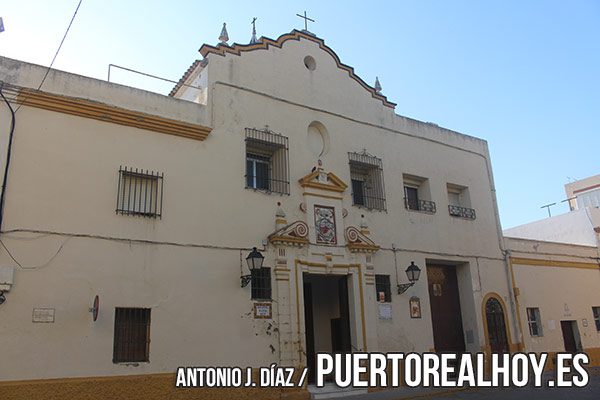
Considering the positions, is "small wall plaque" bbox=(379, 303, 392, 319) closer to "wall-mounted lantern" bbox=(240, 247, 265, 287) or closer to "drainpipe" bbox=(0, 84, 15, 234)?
"wall-mounted lantern" bbox=(240, 247, 265, 287)

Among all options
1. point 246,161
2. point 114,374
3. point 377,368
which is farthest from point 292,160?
point 114,374

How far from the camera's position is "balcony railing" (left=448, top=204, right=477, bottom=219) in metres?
16.0

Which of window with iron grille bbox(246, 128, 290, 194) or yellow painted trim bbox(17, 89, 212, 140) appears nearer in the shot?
yellow painted trim bbox(17, 89, 212, 140)

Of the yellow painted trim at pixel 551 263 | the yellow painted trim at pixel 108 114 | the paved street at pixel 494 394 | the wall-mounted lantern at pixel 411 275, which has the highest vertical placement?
the yellow painted trim at pixel 108 114

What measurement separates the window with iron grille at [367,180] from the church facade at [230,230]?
54mm

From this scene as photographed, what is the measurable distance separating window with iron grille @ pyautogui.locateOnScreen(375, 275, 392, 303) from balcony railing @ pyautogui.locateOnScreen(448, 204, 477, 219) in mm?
3755

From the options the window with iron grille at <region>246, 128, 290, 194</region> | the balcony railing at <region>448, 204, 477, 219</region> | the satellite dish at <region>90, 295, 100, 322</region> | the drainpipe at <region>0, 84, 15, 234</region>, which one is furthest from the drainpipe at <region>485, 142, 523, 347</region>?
the drainpipe at <region>0, 84, 15, 234</region>

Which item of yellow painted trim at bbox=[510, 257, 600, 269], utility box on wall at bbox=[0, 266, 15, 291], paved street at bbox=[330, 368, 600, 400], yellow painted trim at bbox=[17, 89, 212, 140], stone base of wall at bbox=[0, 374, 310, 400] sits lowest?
paved street at bbox=[330, 368, 600, 400]

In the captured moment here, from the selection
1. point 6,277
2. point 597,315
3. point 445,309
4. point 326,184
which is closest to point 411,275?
point 445,309

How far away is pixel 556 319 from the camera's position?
17.1 metres

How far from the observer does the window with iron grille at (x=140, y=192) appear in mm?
10430

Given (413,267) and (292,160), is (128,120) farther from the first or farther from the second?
(413,267)

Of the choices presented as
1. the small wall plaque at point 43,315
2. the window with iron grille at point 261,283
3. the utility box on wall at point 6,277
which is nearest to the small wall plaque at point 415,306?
the window with iron grille at point 261,283

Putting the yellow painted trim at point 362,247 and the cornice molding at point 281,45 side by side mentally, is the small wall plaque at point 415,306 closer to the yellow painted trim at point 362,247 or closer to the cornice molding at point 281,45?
the yellow painted trim at point 362,247
